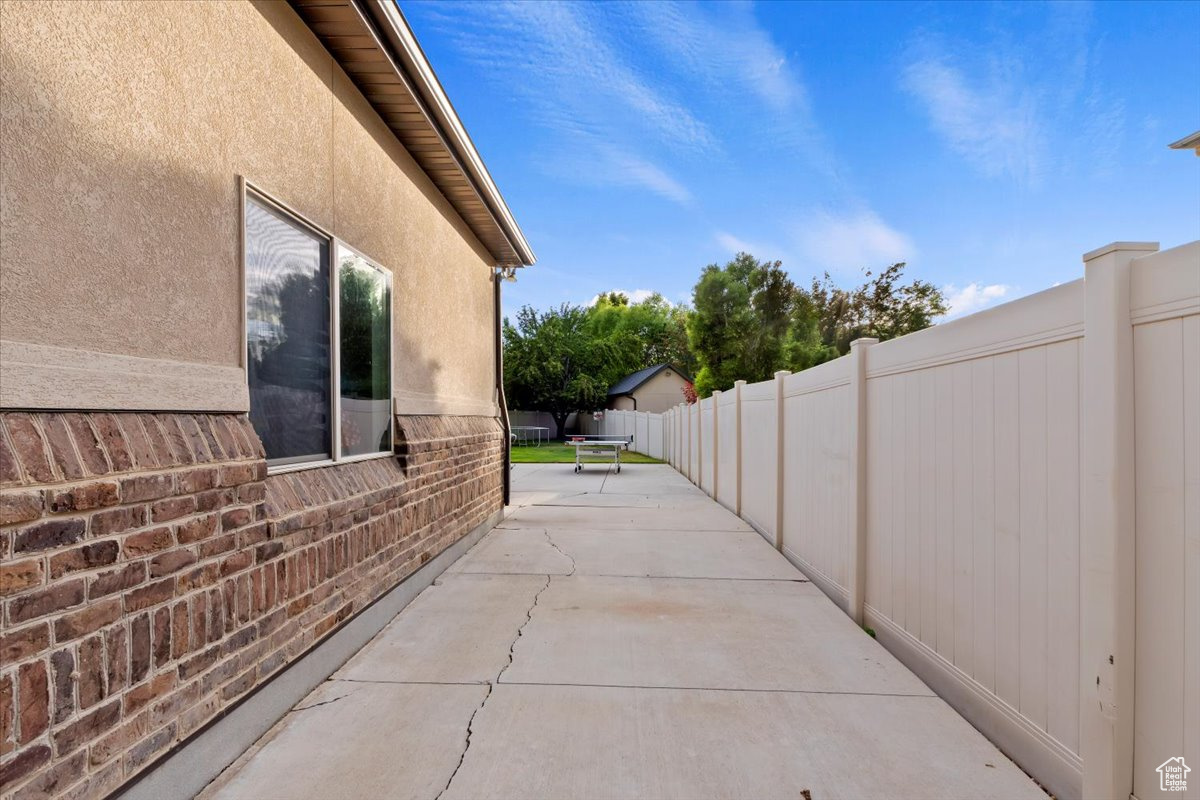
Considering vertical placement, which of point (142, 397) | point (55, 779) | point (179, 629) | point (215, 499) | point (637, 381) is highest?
point (637, 381)

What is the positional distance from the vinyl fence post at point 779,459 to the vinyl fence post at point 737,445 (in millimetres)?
2018

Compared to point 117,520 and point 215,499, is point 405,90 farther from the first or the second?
point 117,520

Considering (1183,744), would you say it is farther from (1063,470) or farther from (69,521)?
(69,521)

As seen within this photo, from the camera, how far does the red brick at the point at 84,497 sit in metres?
1.84

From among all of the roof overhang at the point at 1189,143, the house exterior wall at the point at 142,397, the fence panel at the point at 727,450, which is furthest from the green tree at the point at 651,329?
the house exterior wall at the point at 142,397

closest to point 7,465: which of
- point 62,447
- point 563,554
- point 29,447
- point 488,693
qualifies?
point 29,447

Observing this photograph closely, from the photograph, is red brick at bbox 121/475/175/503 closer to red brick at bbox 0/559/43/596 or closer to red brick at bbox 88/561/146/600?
red brick at bbox 88/561/146/600

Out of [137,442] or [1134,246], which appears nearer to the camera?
[1134,246]

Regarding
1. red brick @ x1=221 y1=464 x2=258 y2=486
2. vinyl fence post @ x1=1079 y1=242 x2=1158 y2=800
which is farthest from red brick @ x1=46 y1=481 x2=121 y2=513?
vinyl fence post @ x1=1079 y1=242 x2=1158 y2=800

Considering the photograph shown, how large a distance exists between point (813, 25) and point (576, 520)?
12466 mm

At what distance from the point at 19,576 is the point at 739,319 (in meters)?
37.2

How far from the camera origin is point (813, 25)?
1313 cm

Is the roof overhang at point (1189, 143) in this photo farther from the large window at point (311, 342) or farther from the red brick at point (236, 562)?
the red brick at point (236, 562)

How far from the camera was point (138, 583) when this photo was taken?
7.08 feet
